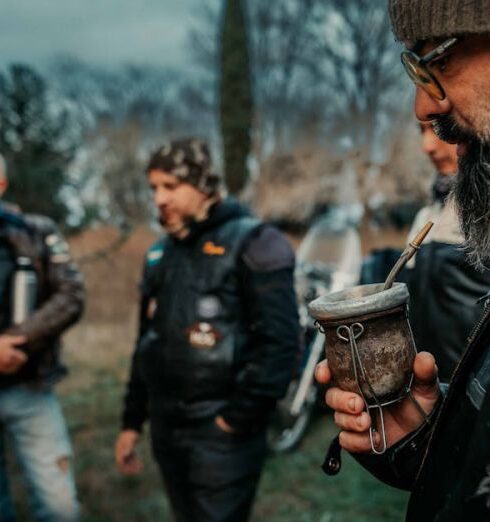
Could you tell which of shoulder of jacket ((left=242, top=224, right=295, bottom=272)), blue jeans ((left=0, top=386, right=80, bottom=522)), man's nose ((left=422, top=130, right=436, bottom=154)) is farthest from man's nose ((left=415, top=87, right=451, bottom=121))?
blue jeans ((left=0, top=386, right=80, bottom=522))

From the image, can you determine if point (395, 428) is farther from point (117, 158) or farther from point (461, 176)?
point (117, 158)

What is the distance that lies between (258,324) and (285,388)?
0.25 metres

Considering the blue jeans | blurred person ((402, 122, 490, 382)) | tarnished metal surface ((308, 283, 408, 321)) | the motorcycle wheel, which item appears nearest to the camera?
tarnished metal surface ((308, 283, 408, 321))

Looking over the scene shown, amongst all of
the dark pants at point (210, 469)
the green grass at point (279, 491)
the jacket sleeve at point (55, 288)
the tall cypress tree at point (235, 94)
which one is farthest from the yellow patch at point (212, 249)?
the tall cypress tree at point (235, 94)

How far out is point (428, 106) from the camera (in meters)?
1.05

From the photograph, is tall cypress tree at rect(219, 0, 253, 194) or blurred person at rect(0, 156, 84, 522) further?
tall cypress tree at rect(219, 0, 253, 194)

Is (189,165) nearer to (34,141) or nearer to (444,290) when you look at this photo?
(444,290)

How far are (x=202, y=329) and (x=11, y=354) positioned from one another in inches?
33.8

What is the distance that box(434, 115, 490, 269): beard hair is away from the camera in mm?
985

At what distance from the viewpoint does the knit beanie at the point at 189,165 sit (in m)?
2.50

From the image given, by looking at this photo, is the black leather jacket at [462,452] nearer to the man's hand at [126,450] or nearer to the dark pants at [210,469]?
the dark pants at [210,469]

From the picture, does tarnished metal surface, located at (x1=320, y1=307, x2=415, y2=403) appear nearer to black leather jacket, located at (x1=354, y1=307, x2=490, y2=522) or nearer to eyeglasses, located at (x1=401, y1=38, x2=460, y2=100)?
black leather jacket, located at (x1=354, y1=307, x2=490, y2=522)

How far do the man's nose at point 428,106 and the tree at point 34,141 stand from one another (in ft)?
21.1

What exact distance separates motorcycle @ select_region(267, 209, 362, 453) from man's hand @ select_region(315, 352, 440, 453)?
289 cm
